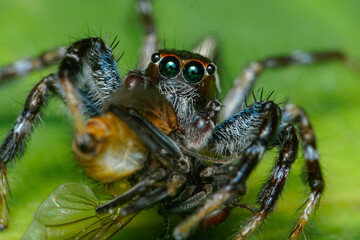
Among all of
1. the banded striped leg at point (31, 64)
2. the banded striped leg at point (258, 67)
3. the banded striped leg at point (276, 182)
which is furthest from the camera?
the banded striped leg at point (258, 67)

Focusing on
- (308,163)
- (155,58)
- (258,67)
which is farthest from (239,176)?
(258,67)

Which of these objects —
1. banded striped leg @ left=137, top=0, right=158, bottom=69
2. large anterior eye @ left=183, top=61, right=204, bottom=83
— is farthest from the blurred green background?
large anterior eye @ left=183, top=61, right=204, bottom=83

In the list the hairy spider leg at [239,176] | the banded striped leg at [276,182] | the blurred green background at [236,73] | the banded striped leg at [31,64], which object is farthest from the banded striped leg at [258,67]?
the hairy spider leg at [239,176]

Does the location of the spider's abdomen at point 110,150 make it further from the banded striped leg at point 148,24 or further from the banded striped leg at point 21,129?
the banded striped leg at point 148,24

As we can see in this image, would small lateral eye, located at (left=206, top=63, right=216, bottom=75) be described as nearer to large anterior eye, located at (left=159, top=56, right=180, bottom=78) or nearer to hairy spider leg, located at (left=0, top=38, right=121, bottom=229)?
large anterior eye, located at (left=159, top=56, right=180, bottom=78)

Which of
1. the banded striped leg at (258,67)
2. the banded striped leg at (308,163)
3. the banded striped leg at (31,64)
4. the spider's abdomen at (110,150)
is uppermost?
the banded striped leg at (258,67)

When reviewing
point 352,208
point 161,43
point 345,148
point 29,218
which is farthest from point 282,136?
point 161,43
